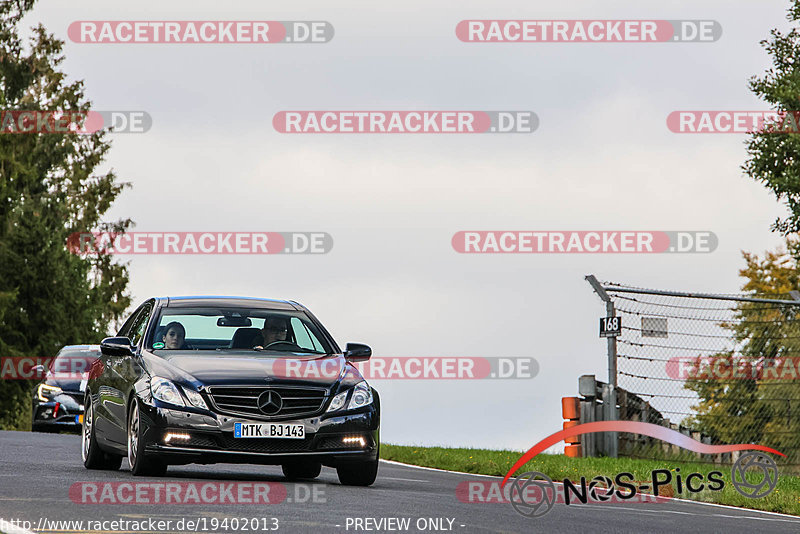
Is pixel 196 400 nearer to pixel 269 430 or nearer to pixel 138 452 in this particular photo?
pixel 269 430

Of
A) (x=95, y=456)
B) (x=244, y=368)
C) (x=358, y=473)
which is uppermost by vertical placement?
(x=244, y=368)

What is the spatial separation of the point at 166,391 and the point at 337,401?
1.44m

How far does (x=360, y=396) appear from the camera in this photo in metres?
11.7

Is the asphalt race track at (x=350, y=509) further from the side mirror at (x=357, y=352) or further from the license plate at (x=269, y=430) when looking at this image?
the side mirror at (x=357, y=352)

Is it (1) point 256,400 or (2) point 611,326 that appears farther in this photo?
(2) point 611,326

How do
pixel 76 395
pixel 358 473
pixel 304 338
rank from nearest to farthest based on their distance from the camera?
pixel 358 473, pixel 304 338, pixel 76 395

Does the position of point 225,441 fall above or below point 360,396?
below

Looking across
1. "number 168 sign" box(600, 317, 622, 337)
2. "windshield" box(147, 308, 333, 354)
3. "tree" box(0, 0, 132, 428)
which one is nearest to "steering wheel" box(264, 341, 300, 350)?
"windshield" box(147, 308, 333, 354)

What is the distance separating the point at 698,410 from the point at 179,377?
416 inches

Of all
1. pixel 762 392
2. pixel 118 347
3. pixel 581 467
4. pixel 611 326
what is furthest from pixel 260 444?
pixel 762 392

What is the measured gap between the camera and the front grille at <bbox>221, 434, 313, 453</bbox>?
36.5ft

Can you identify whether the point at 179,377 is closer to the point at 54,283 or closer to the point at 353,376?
the point at 353,376

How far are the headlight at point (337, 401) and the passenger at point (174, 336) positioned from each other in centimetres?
168

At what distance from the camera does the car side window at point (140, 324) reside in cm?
1268
